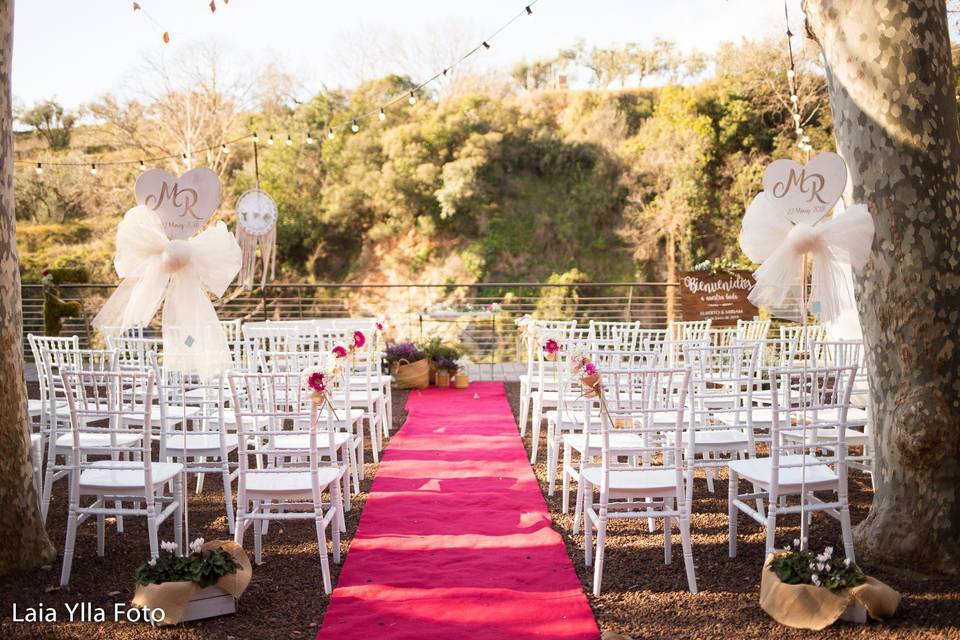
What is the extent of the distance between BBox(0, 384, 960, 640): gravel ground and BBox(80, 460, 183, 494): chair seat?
17.0 inches

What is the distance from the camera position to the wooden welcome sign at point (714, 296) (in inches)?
367

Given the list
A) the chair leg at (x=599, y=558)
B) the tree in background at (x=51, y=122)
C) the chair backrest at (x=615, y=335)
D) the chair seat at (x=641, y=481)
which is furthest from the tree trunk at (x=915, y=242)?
the tree in background at (x=51, y=122)

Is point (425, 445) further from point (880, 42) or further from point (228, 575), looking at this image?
point (880, 42)

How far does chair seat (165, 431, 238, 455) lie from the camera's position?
4145 millimetres

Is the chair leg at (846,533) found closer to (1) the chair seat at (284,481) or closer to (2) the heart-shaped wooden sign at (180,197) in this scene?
(1) the chair seat at (284,481)

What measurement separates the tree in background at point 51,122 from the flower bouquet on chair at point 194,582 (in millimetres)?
23292

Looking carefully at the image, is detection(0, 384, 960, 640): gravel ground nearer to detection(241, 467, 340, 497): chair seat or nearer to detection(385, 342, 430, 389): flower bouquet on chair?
detection(241, 467, 340, 497): chair seat

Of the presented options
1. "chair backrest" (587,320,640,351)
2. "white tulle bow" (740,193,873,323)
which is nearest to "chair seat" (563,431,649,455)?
"chair backrest" (587,320,640,351)

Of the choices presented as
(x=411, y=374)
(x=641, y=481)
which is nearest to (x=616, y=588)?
(x=641, y=481)

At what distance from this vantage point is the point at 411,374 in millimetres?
9086

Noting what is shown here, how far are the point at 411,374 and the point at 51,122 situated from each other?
19.4 metres

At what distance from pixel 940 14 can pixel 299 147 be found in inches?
798

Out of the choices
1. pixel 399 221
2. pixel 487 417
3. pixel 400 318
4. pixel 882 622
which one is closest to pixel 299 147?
pixel 399 221

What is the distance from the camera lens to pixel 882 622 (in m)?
2.96
